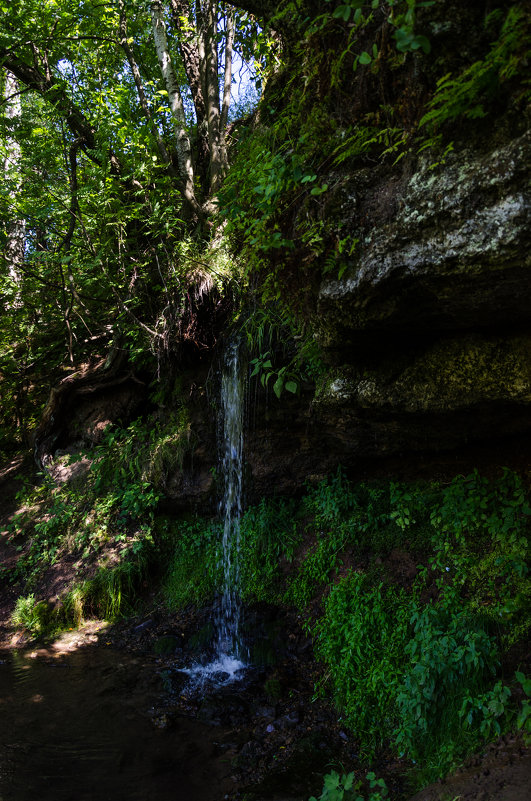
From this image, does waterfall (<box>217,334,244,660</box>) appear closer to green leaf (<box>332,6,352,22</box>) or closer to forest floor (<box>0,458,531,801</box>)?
forest floor (<box>0,458,531,801</box>)

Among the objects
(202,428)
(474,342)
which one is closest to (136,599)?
(202,428)

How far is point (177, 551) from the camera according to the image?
6680mm

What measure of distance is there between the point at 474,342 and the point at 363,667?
2.98m

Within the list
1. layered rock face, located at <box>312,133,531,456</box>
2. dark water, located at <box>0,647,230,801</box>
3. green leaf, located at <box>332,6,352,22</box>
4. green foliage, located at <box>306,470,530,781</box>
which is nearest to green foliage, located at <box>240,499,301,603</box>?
green foliage, located at <box>306,470,530,781</box>

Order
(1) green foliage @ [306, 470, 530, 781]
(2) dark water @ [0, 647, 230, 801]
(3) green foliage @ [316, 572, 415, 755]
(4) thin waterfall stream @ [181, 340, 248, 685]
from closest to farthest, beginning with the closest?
(1) green foliage @ [306, 470, 530, 781] < (2) dark water @ [0, 647, 230, 801] < (3) green foliage @ [316, 572, 415, 755] < (4) thin waterfall stream @ [181, 340, 248, 685]

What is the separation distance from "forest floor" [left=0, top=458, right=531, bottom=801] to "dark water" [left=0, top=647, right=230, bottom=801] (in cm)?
15

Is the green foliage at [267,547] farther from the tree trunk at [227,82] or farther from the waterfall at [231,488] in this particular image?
the tree trunk at [227,82]

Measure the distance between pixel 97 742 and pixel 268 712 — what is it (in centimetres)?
153

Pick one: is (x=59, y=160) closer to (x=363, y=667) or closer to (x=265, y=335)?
(x=265, y=335)

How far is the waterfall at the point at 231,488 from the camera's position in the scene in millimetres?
5719

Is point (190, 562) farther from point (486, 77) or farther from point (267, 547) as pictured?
point (486, 77)

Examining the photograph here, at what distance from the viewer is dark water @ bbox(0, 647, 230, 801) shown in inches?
139

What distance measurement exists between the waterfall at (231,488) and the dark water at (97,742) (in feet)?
3.32

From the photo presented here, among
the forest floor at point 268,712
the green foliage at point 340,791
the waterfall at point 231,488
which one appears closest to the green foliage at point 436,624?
the forest floor at point 268,712
